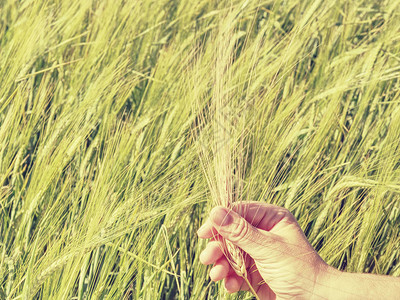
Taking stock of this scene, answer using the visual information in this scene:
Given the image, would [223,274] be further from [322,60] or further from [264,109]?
[322,60]

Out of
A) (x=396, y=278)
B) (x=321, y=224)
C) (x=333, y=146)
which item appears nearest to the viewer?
(x=396, y=278)

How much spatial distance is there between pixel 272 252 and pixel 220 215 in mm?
142

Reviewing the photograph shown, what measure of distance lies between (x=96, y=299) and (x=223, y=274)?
0.79 ft

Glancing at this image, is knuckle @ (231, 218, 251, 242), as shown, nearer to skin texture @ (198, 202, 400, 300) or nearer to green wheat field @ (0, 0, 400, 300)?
skin texture @ (198, 202, 400, 300)

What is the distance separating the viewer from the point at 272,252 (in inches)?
39.4

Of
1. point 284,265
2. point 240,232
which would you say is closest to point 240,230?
point 240,232

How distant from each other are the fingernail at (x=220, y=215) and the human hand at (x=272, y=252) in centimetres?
1

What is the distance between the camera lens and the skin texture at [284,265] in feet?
3.28

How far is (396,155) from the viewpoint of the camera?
1155 mm

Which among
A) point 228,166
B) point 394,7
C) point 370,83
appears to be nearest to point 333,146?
point 370,83

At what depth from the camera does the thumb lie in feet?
3.08

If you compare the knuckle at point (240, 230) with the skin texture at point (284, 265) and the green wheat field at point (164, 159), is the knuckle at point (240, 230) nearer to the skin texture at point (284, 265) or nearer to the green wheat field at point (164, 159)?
the skin texture at point (284, 265)

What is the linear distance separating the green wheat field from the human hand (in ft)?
0.16

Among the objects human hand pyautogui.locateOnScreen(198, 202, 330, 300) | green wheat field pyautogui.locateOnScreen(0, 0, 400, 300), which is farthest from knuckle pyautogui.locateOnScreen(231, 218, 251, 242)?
green wheat field pyautogui.locateOnScreen(0, 0, 400, 300)
